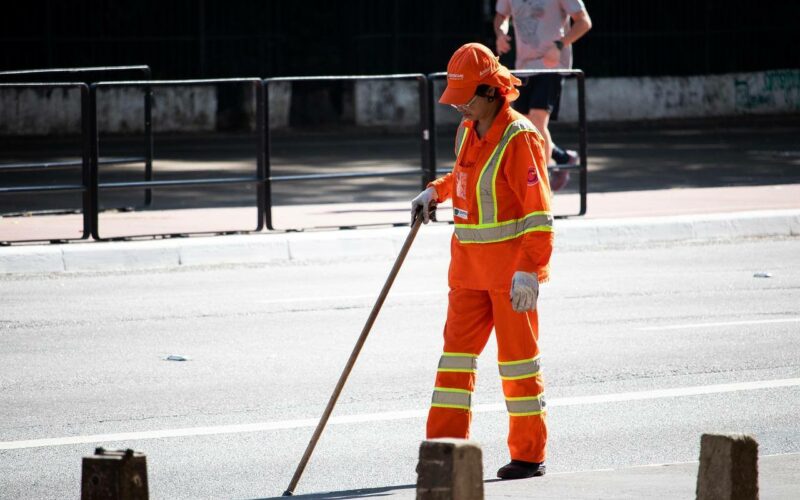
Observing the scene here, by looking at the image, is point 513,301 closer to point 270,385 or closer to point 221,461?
point 221,461

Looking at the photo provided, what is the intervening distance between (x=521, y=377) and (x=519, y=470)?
380 millimetres

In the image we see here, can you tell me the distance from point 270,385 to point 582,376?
5.69ft

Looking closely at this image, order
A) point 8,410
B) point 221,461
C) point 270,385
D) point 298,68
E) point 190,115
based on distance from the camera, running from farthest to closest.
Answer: point 298,68 → point 190,115 → point 270,385 → point 8,410 → point 221,461

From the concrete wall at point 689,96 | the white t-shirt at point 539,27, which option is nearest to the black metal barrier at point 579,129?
the white t-shirt at point 539,27

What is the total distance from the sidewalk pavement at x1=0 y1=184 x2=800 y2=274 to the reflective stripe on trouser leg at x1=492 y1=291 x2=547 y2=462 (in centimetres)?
704

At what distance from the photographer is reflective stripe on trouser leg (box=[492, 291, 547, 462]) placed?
609 centimetres

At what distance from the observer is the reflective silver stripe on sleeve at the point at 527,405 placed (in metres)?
6.14

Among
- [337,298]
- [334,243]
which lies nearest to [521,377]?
[337,298]

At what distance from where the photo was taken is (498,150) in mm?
6160

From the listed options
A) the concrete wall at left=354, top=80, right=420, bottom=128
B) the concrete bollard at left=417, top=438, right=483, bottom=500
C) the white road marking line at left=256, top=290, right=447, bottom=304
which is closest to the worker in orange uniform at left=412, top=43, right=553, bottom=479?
the concrete bollard at left=417, top=438, right=483, bottom=500

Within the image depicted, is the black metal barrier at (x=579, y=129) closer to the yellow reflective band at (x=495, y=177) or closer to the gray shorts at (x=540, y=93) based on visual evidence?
the gray shorts at (x=540, y=93)

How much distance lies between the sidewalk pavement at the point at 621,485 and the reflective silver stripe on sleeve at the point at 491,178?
3.56 ft

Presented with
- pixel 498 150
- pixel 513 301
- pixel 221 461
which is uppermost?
pixel 498 150

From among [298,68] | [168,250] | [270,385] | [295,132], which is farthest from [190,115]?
[270,385]
